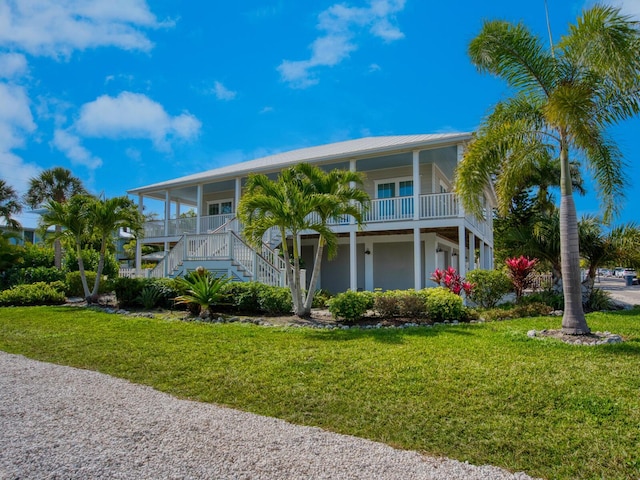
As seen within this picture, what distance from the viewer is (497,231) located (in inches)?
1208

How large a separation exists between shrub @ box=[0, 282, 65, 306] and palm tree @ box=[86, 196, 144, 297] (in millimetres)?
1533

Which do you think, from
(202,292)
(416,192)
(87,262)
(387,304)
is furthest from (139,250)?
(387,304)

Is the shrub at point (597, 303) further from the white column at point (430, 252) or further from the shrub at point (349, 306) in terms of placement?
the shrub at point (349, 306)

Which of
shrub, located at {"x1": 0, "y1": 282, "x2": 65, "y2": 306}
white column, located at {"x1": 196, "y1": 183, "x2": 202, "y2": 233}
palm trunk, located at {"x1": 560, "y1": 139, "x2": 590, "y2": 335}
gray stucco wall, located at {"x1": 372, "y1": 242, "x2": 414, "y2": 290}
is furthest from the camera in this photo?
white column, located at {"x1": 196, "y1": 183, "x2": 202, "y2": 233}

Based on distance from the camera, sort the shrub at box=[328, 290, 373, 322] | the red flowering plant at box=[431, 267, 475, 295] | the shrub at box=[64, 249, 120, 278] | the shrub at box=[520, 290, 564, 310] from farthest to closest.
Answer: the shrub at box=[64, 249, 120, 278], the red flowering plant at box=[431, 267, 475, 295], the shrub at box=[520, 290, 564, 310], the shrub at box=[328, 290, 373, 322]

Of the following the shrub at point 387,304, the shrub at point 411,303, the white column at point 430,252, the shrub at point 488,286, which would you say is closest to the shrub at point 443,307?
the shrub at point 411,303

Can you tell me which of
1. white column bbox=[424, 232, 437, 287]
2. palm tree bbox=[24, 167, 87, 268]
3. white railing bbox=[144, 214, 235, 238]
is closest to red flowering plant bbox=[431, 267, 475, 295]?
white column bbox=[424, 232, 437, 287]

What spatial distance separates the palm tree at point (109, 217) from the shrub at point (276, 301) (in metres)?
7.17

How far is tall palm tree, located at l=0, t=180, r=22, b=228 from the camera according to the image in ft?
71.4

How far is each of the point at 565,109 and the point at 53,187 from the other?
2625 centimetres

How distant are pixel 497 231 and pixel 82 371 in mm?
30265

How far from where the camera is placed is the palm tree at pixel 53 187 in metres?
23.1

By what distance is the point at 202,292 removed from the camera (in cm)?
1057

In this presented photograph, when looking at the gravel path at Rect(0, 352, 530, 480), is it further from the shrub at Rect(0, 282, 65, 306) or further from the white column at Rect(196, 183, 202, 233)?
the white column at Rect(196, 183, 202, 233)
